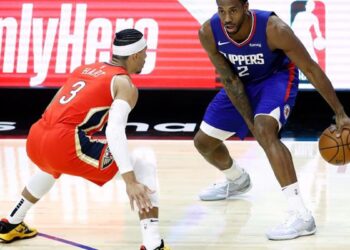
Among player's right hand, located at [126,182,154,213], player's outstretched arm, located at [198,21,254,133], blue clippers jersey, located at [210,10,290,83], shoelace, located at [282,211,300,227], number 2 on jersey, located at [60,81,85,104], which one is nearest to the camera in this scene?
player's right hand, located at [126,182,154,213]

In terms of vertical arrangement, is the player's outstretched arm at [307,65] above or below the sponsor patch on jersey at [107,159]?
above

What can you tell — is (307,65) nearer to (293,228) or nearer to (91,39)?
(293,228)

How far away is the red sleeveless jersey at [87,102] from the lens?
5027mm

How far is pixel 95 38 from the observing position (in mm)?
9273

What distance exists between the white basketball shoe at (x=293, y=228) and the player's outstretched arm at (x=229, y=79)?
26.7 inches

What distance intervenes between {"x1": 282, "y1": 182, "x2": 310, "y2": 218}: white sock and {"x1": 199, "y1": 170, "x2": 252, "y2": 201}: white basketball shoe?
99cm

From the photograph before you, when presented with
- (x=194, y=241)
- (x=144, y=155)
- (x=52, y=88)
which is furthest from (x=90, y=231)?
(x=52, y=88)

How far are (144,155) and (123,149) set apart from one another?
9.87 ft

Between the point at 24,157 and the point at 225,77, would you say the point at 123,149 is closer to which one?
the point at 225,77

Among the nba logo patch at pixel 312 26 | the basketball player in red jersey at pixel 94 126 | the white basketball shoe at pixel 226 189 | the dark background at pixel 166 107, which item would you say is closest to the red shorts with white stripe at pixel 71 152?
the basketball player in red jersey at pixel 94 126

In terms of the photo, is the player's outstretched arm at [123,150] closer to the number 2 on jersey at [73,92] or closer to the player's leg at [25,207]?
the number 2 on jersey at [73,92]

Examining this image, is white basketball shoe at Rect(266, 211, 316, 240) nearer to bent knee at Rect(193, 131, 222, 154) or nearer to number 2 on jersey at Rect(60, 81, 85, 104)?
bent knee at Rect(193, 131, 222, 154)

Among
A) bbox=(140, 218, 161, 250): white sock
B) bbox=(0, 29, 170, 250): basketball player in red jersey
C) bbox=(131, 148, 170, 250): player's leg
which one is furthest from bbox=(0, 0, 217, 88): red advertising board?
bbox=(140, 218, 161, 250): white sock

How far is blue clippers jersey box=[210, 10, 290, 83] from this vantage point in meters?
5.62
